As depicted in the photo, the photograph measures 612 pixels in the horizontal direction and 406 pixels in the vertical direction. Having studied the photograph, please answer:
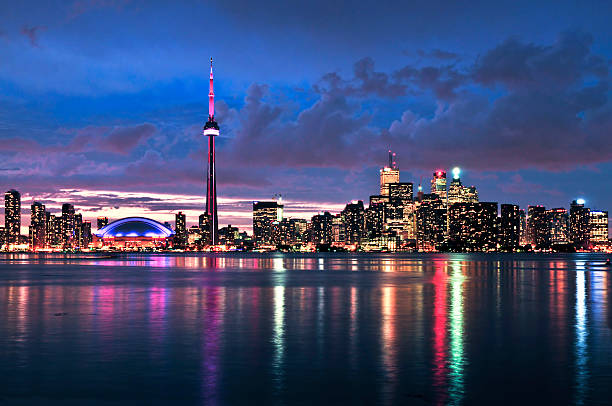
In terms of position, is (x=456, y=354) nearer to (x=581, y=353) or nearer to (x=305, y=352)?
(x=581, y=353)

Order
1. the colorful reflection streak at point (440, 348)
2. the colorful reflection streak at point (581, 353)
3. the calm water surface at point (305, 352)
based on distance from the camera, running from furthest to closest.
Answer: the colorful reflection streak at point (440, 348) → the colorful reflection streak at point (581, 353) → the calm water surface at point (305, 352)

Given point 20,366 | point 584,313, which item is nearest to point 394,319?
point 584,313

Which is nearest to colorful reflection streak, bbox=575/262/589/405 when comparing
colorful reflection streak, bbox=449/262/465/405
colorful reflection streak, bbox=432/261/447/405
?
colorful reflection streak, bbox=449/262/465/405

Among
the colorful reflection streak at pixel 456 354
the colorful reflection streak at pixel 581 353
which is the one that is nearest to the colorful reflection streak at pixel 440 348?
the colorful reflection streak at pixel 456 354

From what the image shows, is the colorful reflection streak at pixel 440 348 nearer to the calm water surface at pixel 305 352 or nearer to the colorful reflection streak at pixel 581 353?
the calm water surface at pixel 305 352

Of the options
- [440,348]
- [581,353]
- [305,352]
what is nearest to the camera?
[581,353]

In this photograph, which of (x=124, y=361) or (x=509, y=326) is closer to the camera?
(x=124, y=361)

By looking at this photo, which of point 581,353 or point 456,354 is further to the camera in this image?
point 581,353

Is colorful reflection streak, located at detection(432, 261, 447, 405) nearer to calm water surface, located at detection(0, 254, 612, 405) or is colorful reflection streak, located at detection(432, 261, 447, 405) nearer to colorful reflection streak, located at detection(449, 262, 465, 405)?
calm water surface, located at detection(0, 254, 612, 405)

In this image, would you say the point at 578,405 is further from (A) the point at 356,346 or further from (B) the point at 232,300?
(B) the point at 232,300

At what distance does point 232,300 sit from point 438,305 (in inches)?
657

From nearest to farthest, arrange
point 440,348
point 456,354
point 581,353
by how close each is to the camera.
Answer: point 456,354 < point 581,353 < point 440,348

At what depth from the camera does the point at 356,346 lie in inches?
1172

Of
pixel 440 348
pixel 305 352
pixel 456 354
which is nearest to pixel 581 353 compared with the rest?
pixel 456 354
